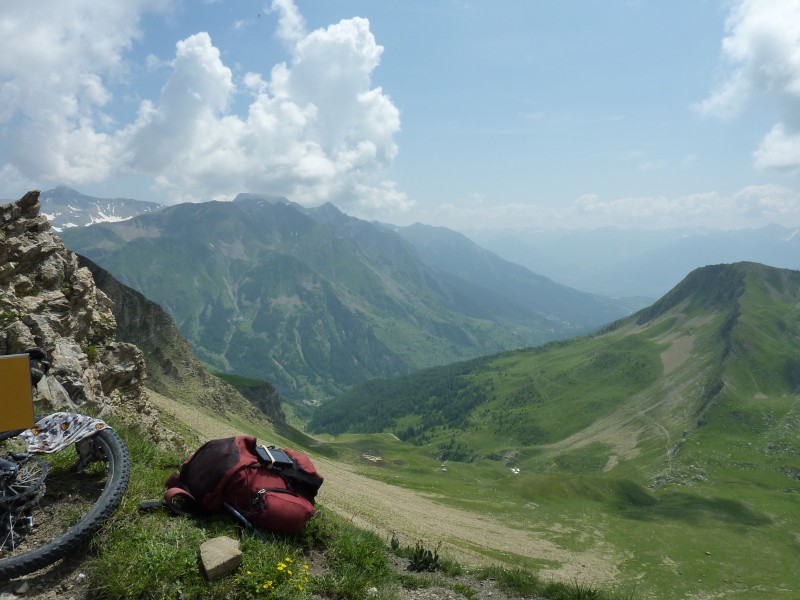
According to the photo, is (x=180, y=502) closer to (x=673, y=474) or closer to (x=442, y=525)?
(x=442, y=525)

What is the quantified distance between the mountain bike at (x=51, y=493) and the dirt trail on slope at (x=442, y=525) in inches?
1314

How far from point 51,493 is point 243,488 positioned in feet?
9.96

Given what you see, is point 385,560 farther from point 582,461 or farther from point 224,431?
point 582,461

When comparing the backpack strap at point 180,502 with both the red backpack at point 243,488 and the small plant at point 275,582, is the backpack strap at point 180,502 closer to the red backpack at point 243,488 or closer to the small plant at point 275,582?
the red backpack at point 243,488

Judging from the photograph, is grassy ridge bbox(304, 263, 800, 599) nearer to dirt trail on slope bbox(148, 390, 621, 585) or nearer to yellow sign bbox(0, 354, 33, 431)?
dirt trail on slope bbox(148, 390, 621, 585)

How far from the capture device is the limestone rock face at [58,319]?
17766 millimetres

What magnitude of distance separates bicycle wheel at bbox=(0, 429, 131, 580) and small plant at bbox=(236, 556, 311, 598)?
93.9 inches

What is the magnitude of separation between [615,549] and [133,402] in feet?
221

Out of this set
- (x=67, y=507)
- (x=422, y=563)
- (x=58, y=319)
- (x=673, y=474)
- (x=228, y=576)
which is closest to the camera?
(x=228, y=576)

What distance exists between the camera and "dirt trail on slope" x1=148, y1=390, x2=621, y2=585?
145 feet

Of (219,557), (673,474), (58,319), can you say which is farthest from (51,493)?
(673,474)

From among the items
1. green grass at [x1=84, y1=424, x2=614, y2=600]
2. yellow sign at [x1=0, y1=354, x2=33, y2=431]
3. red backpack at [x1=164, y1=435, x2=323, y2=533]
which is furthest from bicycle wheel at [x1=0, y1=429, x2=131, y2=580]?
yellow sign at [x1=0, y1=354, x2=33, y2=431]

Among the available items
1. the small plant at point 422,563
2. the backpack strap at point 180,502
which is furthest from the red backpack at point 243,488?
the small plant at point 422,563

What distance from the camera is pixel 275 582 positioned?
694 cm
